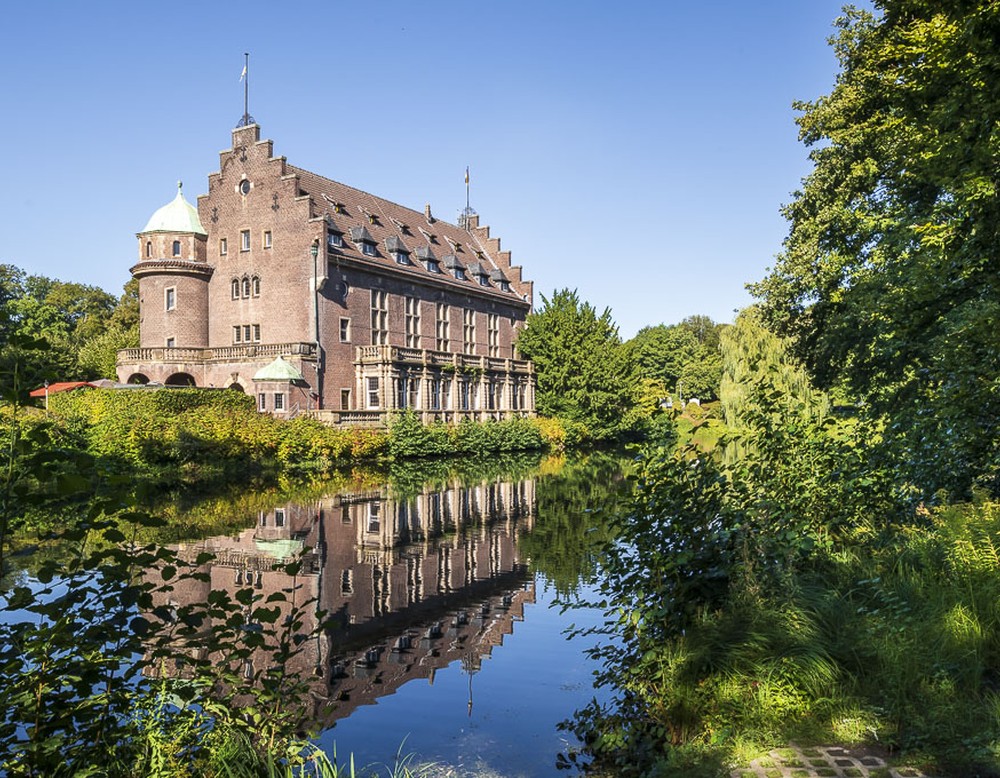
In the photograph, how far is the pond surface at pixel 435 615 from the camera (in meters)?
6.79

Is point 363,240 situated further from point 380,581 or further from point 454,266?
point 380,581

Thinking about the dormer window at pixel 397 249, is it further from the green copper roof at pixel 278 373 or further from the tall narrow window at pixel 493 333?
the green copper roof at pixel 278 373

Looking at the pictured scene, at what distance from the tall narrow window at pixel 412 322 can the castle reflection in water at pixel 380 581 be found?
25650 millimetres

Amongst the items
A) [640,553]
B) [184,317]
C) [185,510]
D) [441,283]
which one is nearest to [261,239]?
[184,317]

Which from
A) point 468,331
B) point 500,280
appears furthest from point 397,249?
point 500,280

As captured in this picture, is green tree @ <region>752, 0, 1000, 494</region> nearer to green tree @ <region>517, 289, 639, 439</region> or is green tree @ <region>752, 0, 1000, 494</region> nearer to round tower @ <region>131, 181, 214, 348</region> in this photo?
green tree @ <region>517, 289, 639, 439</region>

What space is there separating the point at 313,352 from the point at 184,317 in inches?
341

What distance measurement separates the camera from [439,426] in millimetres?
40188

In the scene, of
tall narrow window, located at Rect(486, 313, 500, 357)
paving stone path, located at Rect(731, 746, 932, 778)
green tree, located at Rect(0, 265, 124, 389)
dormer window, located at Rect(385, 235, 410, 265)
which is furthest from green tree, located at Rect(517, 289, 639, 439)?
paving stone path, located at Rect(731, 746, 932, 778)

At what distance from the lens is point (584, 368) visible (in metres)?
50.7

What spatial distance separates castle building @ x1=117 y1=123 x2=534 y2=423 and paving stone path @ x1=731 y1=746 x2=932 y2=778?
3235cm

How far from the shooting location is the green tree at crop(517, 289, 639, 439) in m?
50.1

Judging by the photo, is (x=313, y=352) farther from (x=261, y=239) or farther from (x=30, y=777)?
(x=30, y=777)

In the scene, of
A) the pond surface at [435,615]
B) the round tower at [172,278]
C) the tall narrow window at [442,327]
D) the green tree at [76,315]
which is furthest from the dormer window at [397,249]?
the pond surface at [435,615]
